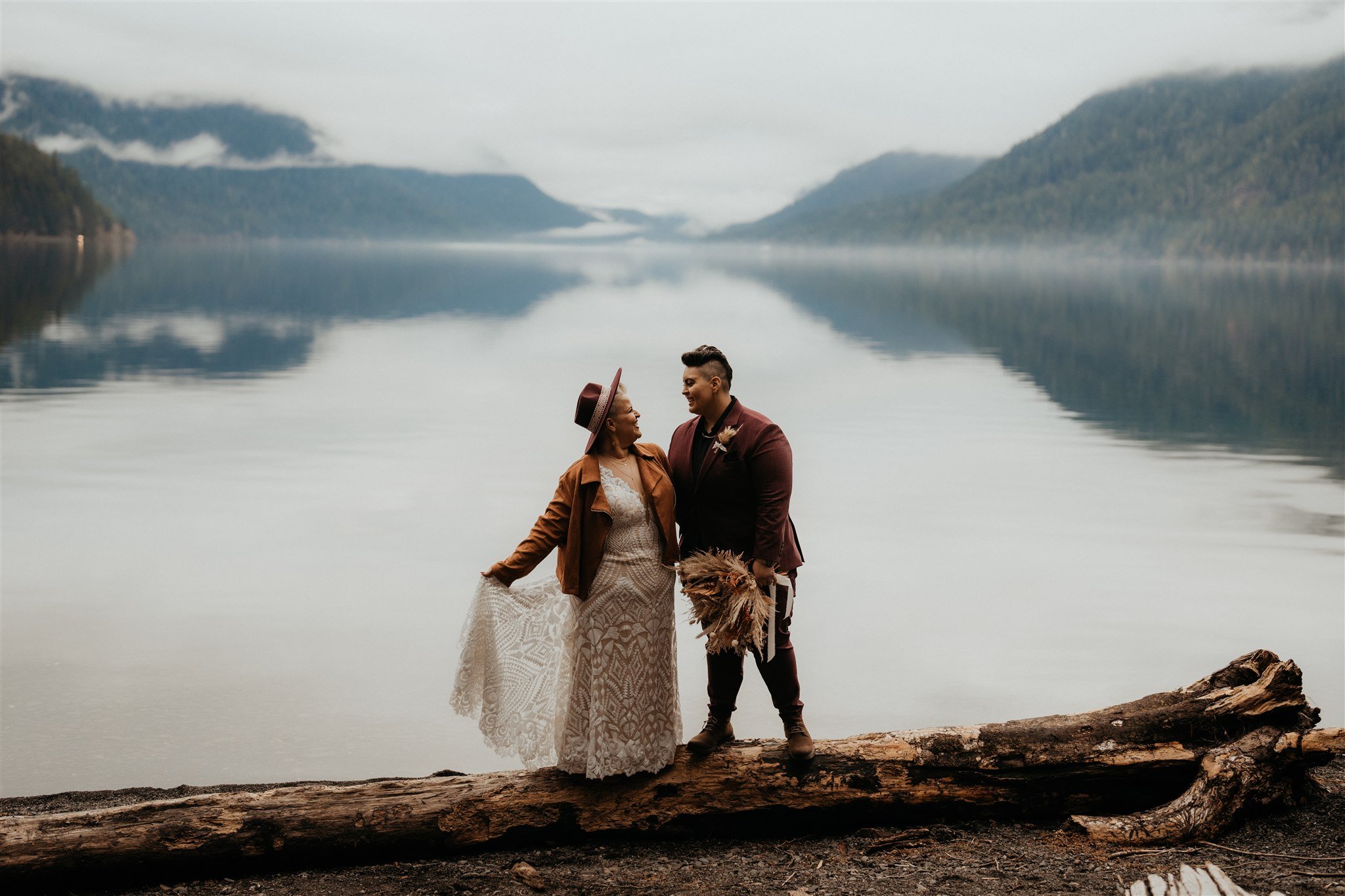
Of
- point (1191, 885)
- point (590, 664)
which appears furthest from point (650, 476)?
point (1191, 885)

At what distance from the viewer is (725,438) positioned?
591cm

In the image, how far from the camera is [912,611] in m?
11.1

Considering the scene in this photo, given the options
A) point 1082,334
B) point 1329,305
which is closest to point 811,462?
point 1082,334

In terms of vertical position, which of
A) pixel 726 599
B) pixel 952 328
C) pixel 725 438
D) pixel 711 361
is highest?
pixel 711 361

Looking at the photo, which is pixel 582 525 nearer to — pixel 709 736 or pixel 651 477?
pixel 651 477

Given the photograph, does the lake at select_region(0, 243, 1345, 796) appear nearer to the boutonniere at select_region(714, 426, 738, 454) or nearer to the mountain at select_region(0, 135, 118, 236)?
the boutonniere at select_region(714, 426, 738, 454)

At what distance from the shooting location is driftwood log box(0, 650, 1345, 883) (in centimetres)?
573

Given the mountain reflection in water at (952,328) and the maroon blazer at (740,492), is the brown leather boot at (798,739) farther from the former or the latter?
the mountain reflection in water at (952,328)

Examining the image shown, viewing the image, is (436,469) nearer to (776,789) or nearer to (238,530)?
(238,530)

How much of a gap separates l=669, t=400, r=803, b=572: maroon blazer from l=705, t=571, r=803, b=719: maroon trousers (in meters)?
0.28

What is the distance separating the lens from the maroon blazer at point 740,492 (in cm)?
589

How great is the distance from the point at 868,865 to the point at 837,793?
16.7 inches

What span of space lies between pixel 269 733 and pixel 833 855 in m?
4.19

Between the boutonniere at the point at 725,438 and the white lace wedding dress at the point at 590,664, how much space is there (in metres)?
0.44
